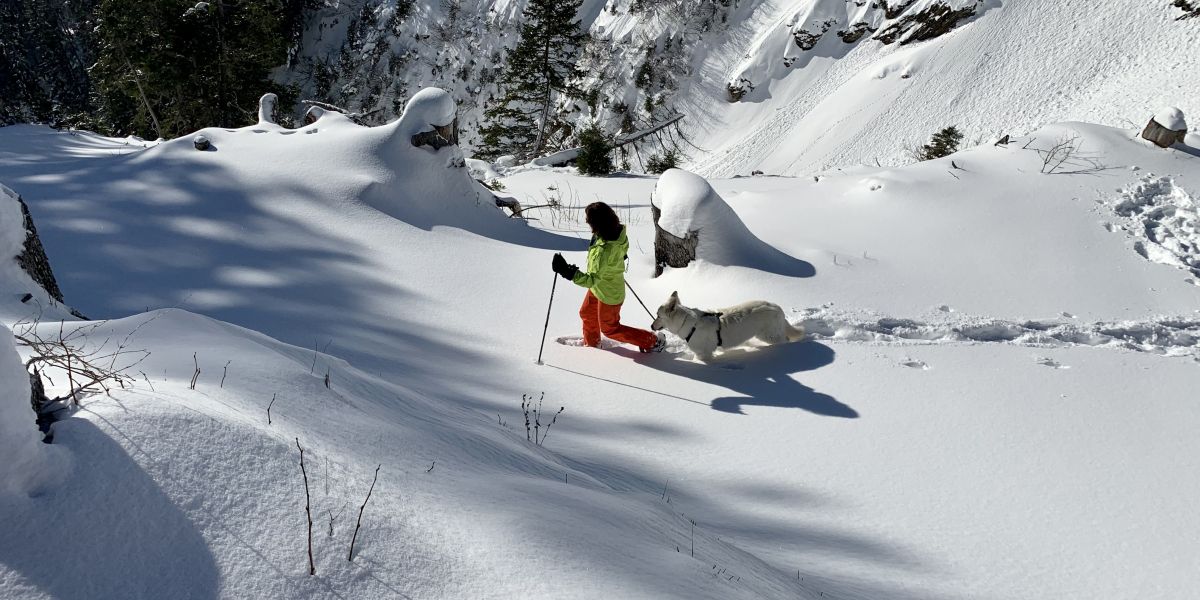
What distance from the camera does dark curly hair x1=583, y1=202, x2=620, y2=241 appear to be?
5.75 m

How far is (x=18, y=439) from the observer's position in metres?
1.65

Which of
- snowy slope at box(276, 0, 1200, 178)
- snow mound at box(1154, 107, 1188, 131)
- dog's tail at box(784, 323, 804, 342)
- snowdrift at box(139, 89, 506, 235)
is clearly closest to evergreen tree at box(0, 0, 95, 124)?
snowy slope at box(276, 0, 1200, 178)

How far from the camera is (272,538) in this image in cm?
175

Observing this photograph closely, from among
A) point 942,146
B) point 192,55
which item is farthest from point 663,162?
point 192,55

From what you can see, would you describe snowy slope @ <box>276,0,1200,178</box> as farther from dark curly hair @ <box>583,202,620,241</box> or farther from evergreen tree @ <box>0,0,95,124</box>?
evergreen tree @ <box>0,0,95,124</box>

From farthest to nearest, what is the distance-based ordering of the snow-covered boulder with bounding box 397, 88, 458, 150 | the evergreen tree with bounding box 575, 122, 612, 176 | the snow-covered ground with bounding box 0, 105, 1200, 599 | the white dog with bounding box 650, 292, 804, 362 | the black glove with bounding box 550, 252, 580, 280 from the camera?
the evergreen tree with bounding box 575, 122, 612, 176 → the snow-covered boulder with bounding box 397, 88, 458, 150 → the black glove with bounding box 550, 252, 580, 280 → the white dog with bounding box 650, 292, 804, 362 → the snow-covered ground with bounding box 0, 105, 1200, 599

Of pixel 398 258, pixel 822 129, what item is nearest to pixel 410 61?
pixel 822 129

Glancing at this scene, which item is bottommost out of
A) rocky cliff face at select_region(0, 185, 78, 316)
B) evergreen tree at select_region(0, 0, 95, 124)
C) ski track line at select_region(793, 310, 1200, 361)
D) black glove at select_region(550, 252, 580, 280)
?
evergreen tree at select_region(0, 0, 95, 124)

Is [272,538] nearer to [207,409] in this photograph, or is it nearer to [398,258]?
[207,409]

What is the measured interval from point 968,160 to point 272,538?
382 inches

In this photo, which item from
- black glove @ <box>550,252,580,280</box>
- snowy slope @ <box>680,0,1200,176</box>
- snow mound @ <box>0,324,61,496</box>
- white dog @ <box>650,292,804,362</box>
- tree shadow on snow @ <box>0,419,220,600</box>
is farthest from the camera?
snowy slope @ <box>680,0,1200,176</box>

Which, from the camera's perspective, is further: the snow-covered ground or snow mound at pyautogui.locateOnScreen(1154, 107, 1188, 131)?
snow mound at pyautogui.locateOnScreen(1154, 107, 1188, 131)

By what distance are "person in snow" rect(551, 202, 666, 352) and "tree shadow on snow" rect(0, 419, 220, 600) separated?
4.14 m

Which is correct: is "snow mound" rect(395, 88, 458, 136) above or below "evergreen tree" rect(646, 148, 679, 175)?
above
